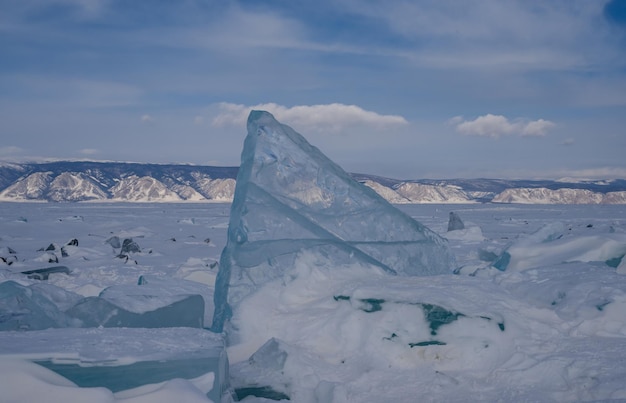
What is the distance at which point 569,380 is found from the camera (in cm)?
282

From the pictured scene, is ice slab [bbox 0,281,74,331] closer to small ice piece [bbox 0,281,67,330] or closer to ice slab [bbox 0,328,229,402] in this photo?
small ice piece [bbox 0,281,67,330]

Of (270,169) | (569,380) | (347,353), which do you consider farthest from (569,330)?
(270,169)

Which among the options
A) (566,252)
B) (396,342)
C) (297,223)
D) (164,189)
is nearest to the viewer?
(396,342)

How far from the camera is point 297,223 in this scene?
4.26 m

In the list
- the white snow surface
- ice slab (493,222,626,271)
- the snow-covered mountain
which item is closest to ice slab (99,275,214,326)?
the white snow surface

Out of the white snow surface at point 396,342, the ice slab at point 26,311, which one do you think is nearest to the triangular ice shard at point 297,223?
the white snow surface at point 396,342

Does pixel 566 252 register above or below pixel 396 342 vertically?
above

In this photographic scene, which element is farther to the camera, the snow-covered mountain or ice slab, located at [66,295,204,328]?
the snow-covered mountain

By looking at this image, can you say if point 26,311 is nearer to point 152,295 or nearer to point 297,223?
point 152,295

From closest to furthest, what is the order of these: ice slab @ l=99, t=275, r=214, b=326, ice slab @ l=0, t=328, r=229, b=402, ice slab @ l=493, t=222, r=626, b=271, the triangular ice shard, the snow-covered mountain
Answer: ice slab @ l=0, t=328, r=229, b=402
ice slab @ l=99, t=275, r=214, b=326
the triangular ice shard
ice slab @ l=493, t=222, r=626, b=271
the snow-covered mountain

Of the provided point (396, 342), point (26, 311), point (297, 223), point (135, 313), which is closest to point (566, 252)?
point (297, 223)

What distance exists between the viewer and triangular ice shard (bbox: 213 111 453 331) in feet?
13.1

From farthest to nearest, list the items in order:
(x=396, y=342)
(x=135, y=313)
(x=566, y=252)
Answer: (x=566, y=252)
(x=135, y=313)
(x=396, y=342)

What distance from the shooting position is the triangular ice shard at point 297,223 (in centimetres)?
398
